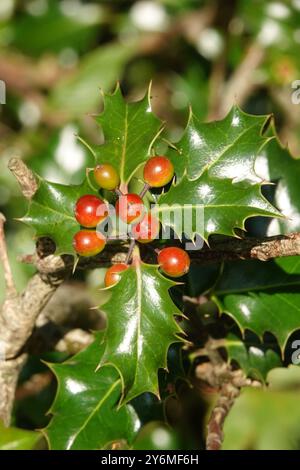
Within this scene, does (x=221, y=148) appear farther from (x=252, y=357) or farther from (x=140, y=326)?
(x=252, y=357)

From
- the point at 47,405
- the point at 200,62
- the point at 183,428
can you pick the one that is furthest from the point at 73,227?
the point at 200,62

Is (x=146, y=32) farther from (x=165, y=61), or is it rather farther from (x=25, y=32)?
(x=25, y=32)

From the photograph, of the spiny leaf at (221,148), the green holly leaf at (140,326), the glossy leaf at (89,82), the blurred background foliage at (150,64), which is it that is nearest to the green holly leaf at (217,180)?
the spiny leaf at (221,148)

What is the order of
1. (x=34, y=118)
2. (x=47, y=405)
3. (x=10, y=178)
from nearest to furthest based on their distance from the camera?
(x=47, y=405), (x=10, y=178), (x=34, y=118)

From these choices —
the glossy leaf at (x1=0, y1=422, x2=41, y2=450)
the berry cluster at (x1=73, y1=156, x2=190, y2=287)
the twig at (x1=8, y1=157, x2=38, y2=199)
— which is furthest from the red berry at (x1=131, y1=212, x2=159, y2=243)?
the glossy leaf at (x1=0, y1=422, x2=41, y2=450)

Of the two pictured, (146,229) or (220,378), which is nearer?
(146,229)

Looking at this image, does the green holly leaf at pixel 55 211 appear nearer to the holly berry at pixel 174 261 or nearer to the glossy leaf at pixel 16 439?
the holly berry at pixel 174 261

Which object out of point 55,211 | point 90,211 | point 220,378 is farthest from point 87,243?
point 220,378
